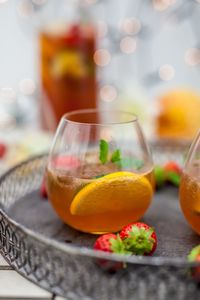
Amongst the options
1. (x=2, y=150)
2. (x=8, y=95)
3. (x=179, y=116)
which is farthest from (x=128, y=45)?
(x=2, y=150)

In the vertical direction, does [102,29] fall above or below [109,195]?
above

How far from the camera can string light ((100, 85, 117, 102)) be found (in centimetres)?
201

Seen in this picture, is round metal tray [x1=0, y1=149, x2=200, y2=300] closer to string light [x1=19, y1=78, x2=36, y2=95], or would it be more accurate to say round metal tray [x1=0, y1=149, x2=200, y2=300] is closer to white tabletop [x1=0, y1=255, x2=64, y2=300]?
white tabletop [x1=0, y1=255, x2=64, y2=300]

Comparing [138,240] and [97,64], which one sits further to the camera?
[97,64]

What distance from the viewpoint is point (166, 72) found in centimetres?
222

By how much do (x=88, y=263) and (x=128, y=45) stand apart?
5.43ft

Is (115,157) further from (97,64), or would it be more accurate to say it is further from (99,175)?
(97,64)

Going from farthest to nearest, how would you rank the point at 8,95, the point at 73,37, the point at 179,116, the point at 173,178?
the point at 8,95
the point at 73,37
the point at 179,116
the point at 173,178

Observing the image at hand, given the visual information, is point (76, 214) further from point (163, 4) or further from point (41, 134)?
point (163, 4)

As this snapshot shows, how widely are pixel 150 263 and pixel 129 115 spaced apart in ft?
1.16

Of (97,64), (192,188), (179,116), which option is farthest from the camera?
(97,64)

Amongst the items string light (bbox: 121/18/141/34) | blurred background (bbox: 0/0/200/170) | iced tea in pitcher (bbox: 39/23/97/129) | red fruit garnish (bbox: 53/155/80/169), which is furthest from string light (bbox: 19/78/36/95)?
red fruit garnish (bbox: 53/155/80/169)

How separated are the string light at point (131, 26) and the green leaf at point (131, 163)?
1393 millimetres

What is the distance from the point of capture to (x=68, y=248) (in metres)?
0.60
